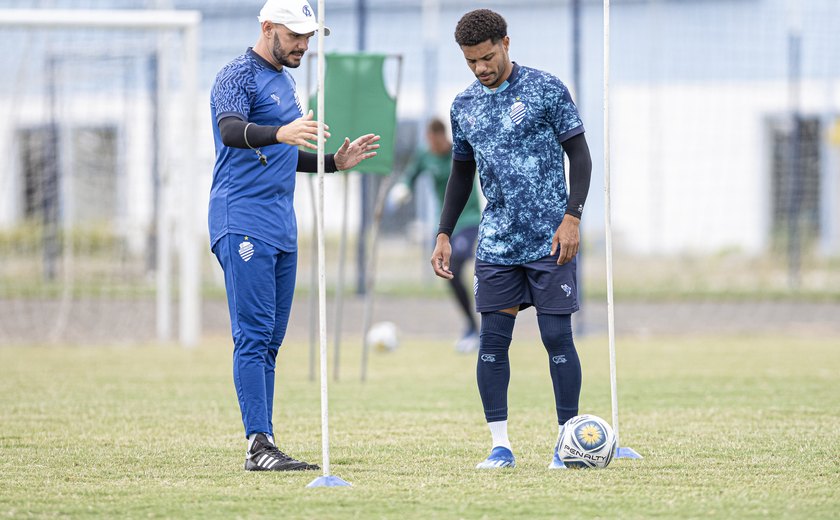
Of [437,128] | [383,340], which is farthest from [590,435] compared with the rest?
[437,128]

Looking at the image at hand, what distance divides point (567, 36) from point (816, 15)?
145 inches

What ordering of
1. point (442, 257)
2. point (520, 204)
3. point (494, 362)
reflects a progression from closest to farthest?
point (520, 204) → point (494, 362) → point (442, 257)

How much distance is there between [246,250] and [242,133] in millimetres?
636

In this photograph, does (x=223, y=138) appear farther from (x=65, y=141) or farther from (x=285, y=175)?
(x=65, y=141)

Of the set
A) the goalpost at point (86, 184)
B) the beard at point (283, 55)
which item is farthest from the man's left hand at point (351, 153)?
the goalpost at point (86, 184)

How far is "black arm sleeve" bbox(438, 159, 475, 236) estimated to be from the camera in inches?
243

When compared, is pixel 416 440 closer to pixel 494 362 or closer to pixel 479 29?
pixel 494 362

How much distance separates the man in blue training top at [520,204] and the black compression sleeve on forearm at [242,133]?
1030 mm

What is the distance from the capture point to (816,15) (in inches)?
712

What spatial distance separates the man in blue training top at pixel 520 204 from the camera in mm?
5699

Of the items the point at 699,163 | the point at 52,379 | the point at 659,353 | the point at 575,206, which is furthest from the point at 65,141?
the point at 575,206

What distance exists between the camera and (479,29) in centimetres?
559

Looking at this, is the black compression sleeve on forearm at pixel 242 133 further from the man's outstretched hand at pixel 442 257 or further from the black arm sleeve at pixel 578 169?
the black arm sleeve at pixel 578 169

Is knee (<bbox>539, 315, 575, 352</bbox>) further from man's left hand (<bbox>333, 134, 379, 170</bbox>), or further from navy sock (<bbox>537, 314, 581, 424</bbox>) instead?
man's left hand (<bbox>333, 134, 379, 170</bbox>)
